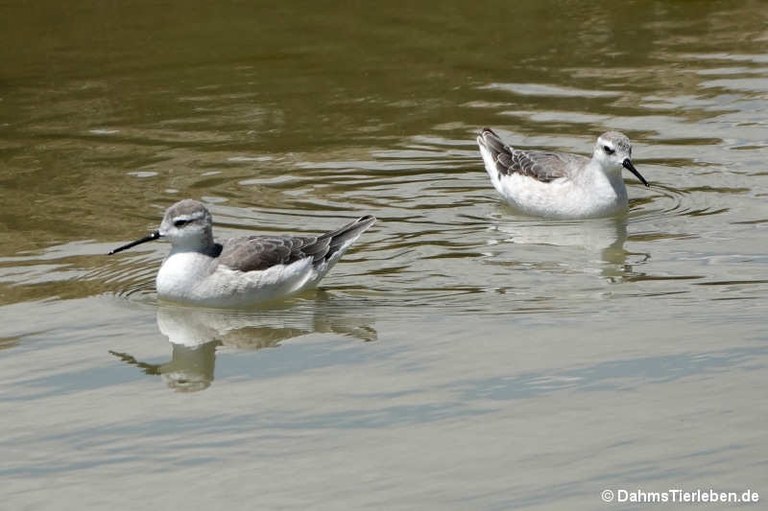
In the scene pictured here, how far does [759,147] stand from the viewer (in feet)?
55.7

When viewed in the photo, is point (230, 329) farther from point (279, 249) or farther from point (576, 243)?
point (576, 243)

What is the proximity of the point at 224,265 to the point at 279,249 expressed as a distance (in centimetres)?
51

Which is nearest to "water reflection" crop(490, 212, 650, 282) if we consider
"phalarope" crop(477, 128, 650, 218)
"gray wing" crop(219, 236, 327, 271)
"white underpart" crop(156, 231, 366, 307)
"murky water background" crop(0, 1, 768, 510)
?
"murky water background" crop(0, 1, 768, 510)

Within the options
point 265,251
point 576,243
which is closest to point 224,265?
point 265,251

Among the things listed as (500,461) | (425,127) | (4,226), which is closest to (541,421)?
(500,461)

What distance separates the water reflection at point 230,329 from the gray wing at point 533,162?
3.26m

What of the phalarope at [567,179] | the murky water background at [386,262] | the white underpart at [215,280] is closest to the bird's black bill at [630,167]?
the phalarope at [567,179]

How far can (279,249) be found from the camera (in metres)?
12.9

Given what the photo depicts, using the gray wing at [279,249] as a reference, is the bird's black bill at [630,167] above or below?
below

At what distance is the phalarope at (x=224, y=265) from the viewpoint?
12578mm

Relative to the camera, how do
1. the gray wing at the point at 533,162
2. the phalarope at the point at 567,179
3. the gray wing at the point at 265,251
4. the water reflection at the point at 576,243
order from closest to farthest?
the gray wing at the point at 265,251, the water reflection at the point at 576,243, the phalarope at the point at 567,179, the gray wing at the point at 533,162

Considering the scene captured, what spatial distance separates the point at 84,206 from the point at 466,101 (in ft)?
18.1

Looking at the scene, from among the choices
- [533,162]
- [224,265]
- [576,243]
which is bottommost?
[576,243]

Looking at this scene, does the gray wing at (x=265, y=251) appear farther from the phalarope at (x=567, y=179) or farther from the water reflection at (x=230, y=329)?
the phalarope at (x=567, y=179)
